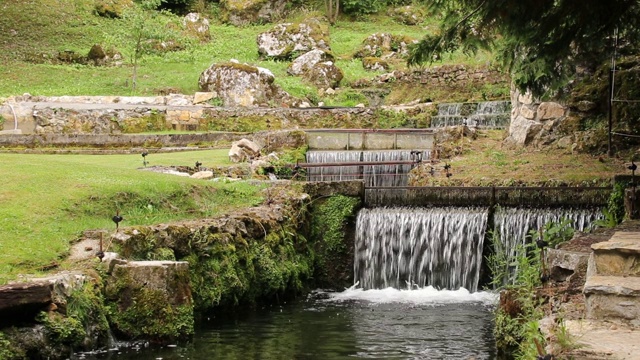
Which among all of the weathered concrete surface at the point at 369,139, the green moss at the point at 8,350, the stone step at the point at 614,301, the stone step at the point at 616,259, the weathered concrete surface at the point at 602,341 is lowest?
the green moss at the point at 8,350

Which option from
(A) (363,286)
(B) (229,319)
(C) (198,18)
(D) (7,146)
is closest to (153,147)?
(D) (7,146)

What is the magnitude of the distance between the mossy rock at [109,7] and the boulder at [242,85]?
51.7 ft

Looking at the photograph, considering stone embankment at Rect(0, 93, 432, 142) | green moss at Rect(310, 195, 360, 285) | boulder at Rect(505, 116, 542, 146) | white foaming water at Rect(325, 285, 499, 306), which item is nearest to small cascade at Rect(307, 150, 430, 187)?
boulder at Rect(505, 116, 542, 146)

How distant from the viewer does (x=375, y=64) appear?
115 ft

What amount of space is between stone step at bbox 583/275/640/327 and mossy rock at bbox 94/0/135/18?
128ft

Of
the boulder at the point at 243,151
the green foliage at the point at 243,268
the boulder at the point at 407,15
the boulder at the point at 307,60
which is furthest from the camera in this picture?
the boulder at the point at 407,15

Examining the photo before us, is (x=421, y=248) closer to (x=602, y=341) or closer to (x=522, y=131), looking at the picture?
(x=522, y=131)

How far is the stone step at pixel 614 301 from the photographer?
22.2ft

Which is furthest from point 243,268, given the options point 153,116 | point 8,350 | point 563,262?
point 153,116

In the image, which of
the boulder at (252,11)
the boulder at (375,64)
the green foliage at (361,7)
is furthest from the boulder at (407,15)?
the boulder at (375,64)

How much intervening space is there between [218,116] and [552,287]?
18.6 m

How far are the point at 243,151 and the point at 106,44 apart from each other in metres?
20.1

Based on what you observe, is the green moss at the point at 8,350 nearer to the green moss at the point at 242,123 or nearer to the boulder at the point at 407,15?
the green moss at the point at 242,123

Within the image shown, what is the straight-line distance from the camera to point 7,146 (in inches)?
854
